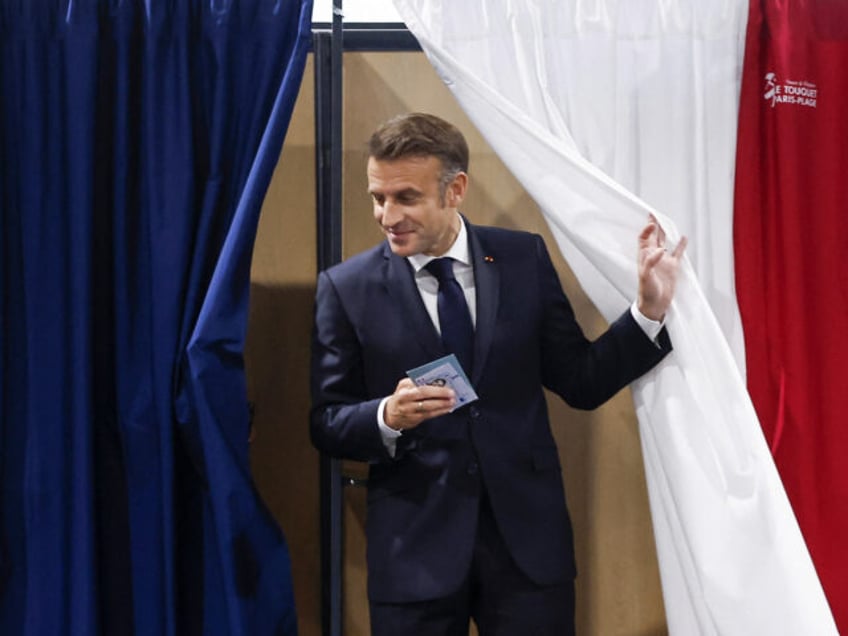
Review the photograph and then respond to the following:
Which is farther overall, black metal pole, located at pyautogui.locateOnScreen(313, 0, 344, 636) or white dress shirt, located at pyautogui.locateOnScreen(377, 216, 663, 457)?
black metal pole, located at pyautogui.locateOnScreen(313, 0, 344, 636)

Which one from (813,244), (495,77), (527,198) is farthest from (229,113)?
(813,244)

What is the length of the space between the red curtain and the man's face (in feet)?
2.26

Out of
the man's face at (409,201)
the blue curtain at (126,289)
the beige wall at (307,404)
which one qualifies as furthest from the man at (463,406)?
the beige wall at (307,404)

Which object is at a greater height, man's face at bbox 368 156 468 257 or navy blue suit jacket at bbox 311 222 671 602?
man's face at bbox 368 156 468 257

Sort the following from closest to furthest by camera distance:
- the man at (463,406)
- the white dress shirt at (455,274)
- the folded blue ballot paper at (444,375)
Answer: the folded blue ballot paper at (444,375), the man at (463,406), the white dress shirt at (455,274)

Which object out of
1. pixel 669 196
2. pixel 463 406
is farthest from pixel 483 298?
pixel 669 196

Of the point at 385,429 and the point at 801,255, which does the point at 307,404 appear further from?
the point at 801,255

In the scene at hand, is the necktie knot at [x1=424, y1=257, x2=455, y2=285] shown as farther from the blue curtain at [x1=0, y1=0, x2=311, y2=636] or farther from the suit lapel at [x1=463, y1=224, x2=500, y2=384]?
the blue curtain at [x1=0, y1=0, x2=311, y2=636]

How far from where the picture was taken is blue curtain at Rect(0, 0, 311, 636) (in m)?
2.08

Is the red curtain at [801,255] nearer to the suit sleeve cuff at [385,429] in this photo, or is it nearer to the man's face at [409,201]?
the man's face at [409,201]

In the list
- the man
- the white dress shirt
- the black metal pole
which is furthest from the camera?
the black metal pole

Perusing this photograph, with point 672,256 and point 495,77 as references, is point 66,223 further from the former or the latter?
point 672,256

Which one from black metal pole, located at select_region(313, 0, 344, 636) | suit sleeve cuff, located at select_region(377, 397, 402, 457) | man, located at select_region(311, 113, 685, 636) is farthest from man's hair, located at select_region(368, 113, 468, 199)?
suit sleeve cuff, located at select_region(377, 397, 402, 457)

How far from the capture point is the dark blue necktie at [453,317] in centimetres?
207
